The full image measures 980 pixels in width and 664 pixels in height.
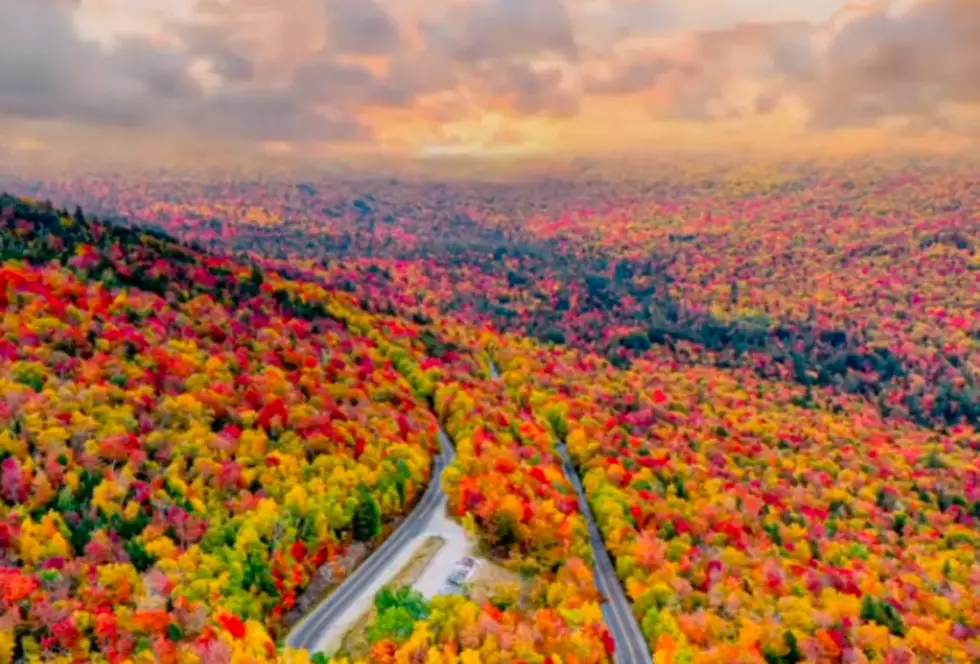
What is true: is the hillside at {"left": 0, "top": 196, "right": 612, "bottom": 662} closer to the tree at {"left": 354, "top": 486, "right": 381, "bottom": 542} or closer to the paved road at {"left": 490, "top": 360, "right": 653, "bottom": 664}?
the tree at {"left": 354, "top": 486, "right": 381, "bottom": 542}

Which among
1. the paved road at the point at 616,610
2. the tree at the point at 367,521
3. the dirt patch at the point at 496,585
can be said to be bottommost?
the paved road at the point at 616,610

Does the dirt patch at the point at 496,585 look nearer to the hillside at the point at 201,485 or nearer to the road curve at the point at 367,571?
the hillside at the point at 201,485

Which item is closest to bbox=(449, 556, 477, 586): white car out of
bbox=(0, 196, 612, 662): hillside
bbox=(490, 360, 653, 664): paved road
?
bbox=(0, 196, 612, 662): hillside

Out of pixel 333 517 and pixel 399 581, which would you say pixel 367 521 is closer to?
pixel 333 517

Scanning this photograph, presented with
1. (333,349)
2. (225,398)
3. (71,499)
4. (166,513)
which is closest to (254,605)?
(166,513)

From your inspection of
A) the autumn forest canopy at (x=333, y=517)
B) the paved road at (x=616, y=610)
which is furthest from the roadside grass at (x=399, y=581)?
the paved road at (x=616, y=610)

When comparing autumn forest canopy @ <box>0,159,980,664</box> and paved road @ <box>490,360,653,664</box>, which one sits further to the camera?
paved road @ <box>490,360,653,664</box>

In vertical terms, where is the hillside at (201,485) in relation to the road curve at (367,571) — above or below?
above
